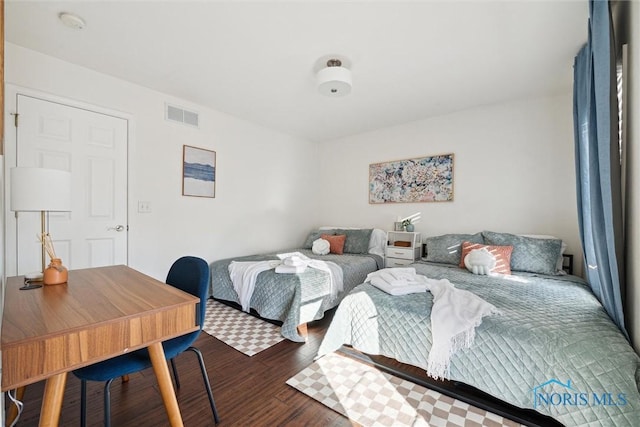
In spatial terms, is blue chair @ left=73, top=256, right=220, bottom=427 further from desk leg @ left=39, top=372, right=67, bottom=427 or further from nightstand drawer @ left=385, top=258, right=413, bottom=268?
nightstand drawer @ left=385, top=258, right=413, bottom=268

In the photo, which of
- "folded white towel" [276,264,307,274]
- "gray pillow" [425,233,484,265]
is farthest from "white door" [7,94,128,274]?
"gray pillow" [425,233,484,265]

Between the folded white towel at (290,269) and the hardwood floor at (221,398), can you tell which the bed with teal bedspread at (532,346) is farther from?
the folded white towel at (290,269)

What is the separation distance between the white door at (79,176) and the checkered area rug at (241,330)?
1121 mm

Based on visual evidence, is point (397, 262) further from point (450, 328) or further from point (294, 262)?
point (450, 328)

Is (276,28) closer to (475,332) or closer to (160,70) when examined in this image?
(160,70)

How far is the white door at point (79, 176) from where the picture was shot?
2.26 metres

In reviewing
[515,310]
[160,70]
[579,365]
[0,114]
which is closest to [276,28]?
[160,70]

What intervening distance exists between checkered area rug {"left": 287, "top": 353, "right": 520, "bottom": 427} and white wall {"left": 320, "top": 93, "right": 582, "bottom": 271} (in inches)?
91.8

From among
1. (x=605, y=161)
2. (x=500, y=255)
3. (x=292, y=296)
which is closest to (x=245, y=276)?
(x=292, y=296)

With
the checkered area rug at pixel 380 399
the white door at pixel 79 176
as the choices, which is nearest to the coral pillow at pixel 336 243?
the checkered area rug at pixel 380 399

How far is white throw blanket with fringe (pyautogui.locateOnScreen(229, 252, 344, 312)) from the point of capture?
105 inches

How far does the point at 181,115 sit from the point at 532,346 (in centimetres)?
375

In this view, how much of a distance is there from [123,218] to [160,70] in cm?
151

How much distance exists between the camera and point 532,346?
1.36 m
